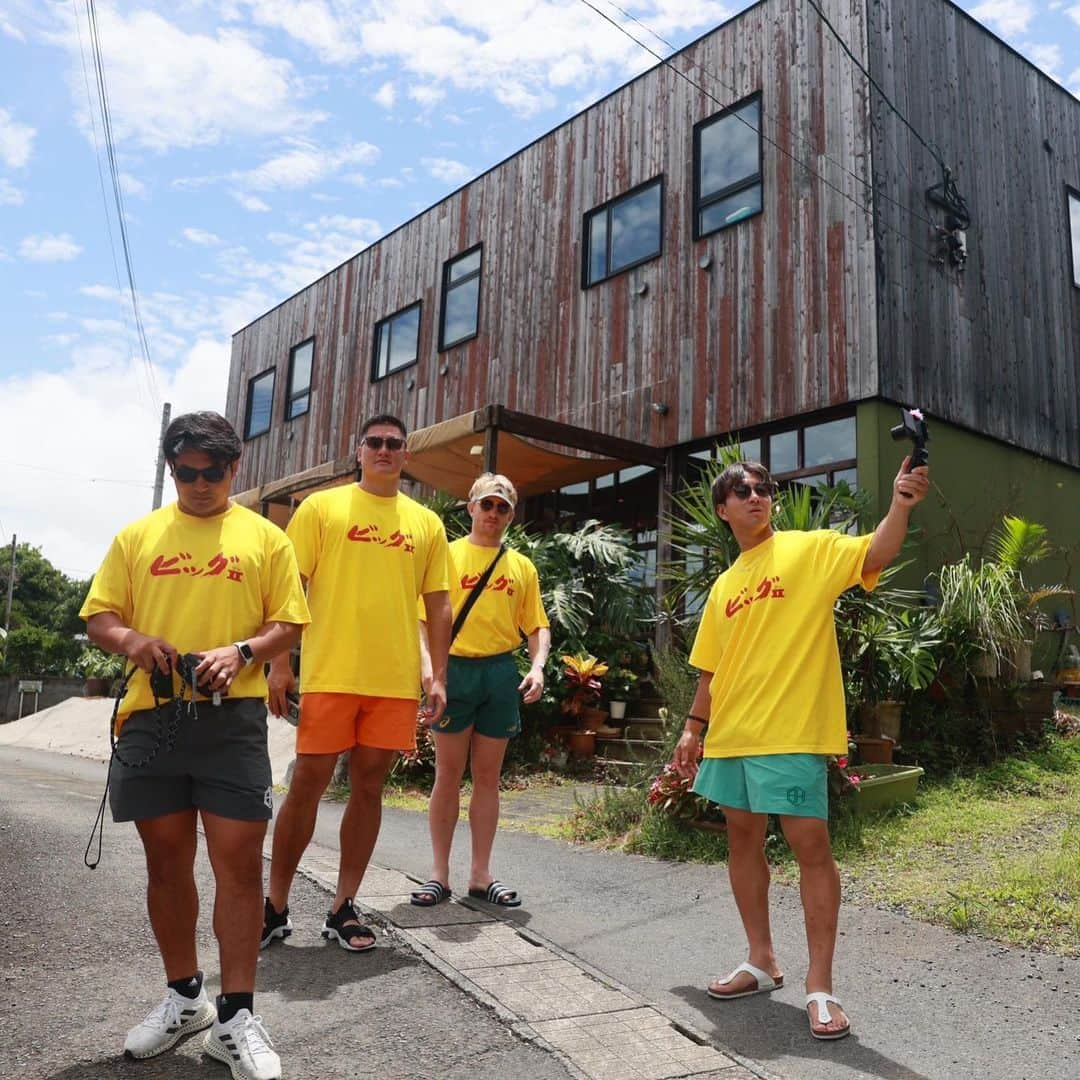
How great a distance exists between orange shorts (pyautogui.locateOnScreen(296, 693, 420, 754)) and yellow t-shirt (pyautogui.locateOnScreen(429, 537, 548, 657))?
0.77 meters

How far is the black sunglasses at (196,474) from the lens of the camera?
2.91m

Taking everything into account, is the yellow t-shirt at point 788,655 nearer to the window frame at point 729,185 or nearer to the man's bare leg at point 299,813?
the man's bare leg at point 299,813

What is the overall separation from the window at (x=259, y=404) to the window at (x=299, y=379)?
0.75 metres

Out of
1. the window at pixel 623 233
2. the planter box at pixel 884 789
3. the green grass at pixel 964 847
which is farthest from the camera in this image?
the window at pixel 623 233

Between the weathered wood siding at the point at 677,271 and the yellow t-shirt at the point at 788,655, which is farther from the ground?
the weathered wood siding at the point at 677,271

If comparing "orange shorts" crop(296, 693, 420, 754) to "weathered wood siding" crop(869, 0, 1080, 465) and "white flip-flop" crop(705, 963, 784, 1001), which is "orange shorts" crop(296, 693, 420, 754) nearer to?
"white flip-flop" crop(705, 963, 784, 1001)

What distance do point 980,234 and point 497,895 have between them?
9.83m

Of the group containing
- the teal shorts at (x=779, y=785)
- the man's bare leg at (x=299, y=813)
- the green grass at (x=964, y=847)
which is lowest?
the green grass at (x=964, y=847)

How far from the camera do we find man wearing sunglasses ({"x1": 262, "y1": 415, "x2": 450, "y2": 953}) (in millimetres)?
3643

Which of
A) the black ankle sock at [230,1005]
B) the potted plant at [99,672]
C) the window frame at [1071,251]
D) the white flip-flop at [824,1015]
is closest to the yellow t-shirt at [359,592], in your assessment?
the black ankle sock at [230,1005]

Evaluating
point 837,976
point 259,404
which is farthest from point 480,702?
point 259,404

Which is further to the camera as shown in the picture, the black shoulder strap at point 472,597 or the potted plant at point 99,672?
the potted plant at point 99,672

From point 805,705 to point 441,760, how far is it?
1.81m

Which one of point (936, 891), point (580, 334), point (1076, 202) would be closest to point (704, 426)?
point (580, 334)
